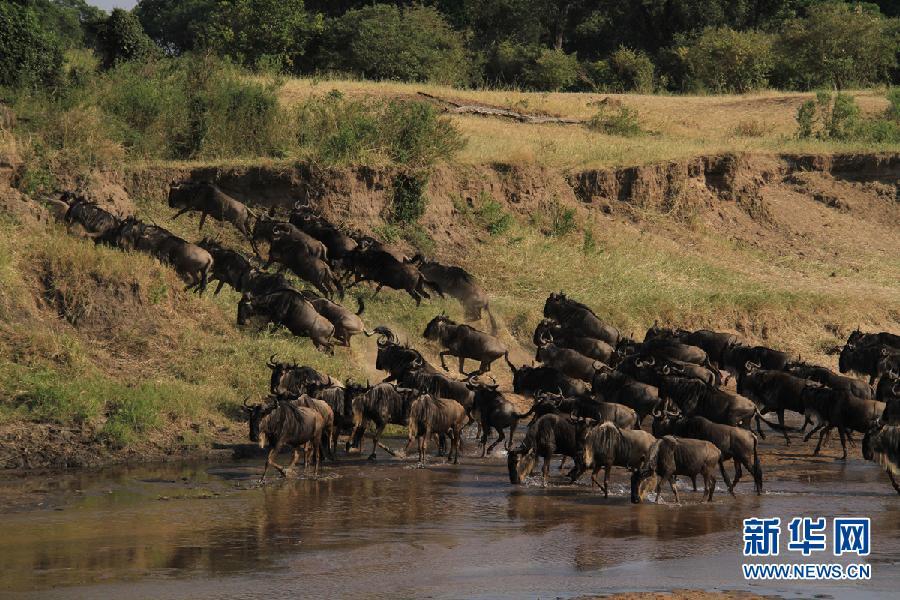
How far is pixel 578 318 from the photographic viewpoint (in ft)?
72.4

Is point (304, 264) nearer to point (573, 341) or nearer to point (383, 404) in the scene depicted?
point (573, 341)

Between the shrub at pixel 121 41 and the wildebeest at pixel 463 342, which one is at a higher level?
the shrub at pixel 121 41

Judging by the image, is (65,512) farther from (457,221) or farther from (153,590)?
(457,221)

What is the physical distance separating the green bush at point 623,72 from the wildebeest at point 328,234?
26.4m

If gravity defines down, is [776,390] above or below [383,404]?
above

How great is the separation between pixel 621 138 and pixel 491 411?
19.6 metres

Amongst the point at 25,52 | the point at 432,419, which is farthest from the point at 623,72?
the point at 432,419

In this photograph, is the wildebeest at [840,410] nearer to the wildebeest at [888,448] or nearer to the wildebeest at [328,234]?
the wildebeest at [888,448]

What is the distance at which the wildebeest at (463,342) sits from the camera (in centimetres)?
2019

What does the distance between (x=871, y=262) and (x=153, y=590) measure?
24.1 meters

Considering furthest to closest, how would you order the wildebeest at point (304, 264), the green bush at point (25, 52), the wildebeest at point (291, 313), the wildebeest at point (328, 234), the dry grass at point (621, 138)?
the dry grass at point (621, 138), the green bush at point (25, 52), the wildebeest at point (328, 234), the wildebeest at point (304, 264), the wildebeest at point (291, 313)

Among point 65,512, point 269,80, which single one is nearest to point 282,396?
point 65,512

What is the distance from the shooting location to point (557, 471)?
1630 cm

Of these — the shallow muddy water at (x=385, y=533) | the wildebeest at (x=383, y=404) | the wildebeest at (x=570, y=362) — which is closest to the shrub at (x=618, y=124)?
the wildebeest at (x=570, y=362)
